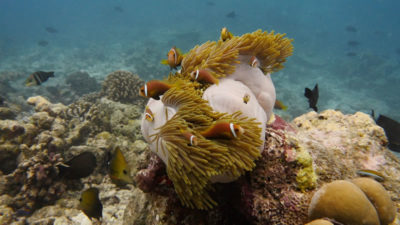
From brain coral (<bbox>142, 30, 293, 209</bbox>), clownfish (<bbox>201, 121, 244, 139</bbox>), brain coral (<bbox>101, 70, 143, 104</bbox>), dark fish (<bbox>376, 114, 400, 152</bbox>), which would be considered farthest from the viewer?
brain coral (<bbox>101, 70, 143, 104</bbox>)

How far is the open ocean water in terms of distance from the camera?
1825 cm

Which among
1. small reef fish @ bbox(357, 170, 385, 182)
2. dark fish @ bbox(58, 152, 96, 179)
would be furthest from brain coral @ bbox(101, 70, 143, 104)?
small reef fish @ bbox(357, 170, 385, 182)

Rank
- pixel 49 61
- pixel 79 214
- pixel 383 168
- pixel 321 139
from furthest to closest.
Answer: pixel 49 61 → pixel 79 214 → pixel 321 139 → pixel 383 168

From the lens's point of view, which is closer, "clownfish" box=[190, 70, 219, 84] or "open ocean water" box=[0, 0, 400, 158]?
"clownfish" box=[190, 70, 219, 84]

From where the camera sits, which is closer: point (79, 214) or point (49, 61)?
point (79, 214)

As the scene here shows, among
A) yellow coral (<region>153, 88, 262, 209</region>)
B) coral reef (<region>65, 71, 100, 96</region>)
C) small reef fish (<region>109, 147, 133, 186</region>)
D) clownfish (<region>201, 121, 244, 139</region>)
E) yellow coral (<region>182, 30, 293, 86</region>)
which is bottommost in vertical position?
coral reef (<region>65, 71, 100, 96</region>)

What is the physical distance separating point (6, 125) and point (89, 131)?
1699 millimetres

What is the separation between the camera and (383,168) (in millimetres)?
2531

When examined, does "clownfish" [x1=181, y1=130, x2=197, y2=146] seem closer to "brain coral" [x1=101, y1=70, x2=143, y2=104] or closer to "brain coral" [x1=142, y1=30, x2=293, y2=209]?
"brain coral" [x1=142, y1=30, x2=293, y2=209]

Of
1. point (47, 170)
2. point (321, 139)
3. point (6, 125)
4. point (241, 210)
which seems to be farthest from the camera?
point (6, 125)

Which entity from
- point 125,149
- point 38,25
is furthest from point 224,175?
point 38,25

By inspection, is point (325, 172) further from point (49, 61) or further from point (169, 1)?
point (169, 1)

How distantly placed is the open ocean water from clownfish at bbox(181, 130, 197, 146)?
10721 mm

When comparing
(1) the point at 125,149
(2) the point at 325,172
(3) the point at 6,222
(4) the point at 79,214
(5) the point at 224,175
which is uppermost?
(2) the point at 325,172
